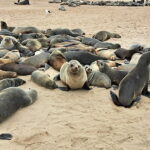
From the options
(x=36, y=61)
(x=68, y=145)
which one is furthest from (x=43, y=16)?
(x=68, y=145)

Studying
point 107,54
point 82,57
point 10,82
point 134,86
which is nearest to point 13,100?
point 10,82

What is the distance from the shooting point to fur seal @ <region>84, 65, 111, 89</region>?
21.9 feet

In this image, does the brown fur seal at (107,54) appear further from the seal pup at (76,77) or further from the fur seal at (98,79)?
the seal pup at (76,77)

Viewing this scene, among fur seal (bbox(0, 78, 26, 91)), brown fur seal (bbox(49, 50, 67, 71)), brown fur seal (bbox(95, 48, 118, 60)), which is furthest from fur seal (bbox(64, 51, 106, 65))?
fur seal (bbox(0, 78, 26, 91))

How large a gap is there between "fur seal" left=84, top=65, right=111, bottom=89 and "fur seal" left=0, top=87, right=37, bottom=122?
1346 millimetres

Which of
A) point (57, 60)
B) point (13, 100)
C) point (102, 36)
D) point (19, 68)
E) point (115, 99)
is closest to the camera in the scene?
point (13, 100)

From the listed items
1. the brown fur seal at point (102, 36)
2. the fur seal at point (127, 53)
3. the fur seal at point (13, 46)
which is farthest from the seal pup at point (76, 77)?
the brown fur seal at point (102, 36)

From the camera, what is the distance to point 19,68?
7457 mm

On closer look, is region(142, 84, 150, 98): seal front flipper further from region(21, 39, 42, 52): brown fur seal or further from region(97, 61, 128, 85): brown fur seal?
region(21, 39, 42, 52): brown fur seal

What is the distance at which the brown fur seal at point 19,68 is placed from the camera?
737cm

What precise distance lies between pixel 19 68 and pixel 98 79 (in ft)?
5.68

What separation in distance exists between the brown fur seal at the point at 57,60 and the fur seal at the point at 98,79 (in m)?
0.91

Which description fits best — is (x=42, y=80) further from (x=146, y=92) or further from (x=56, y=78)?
(x=146, y=92)

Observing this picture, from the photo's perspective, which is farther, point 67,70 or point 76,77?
point 67,70
